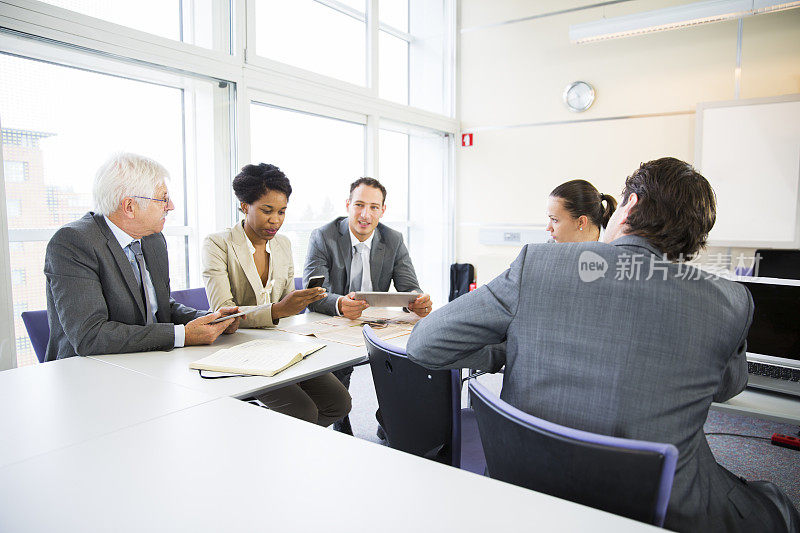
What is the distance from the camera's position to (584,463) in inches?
35.3

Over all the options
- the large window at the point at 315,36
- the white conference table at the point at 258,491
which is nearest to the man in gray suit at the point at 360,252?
the large window at the point at 315,36

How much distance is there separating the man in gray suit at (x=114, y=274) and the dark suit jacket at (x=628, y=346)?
1.32 meters

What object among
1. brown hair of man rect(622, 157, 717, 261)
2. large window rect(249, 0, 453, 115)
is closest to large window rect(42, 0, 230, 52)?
large window rect(249, 0, 453, 115)

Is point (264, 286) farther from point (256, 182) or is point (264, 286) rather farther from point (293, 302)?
point (256, 182)

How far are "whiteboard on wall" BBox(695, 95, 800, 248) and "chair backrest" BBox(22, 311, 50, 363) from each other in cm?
447

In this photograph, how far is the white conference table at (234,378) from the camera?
153 centimetres

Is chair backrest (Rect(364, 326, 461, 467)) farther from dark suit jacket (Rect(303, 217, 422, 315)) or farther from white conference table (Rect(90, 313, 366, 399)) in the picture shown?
dark suit jacket (Rect(303, 217, 422, 315))

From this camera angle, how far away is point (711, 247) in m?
4.55

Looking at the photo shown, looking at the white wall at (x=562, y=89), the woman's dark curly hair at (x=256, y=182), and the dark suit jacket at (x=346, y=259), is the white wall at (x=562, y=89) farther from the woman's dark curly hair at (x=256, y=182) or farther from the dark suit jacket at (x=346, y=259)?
the woman's dark curly hair at (x=256, y=182)

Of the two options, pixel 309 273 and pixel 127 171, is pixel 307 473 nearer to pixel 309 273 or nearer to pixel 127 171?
pixel 127 171

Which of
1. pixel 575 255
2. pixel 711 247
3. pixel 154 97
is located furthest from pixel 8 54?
pixel 711 247

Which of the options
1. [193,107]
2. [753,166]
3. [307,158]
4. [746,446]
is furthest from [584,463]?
[753,166]

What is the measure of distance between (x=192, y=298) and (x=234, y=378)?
A: 136 cm

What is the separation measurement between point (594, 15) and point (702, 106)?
1.48 meters
